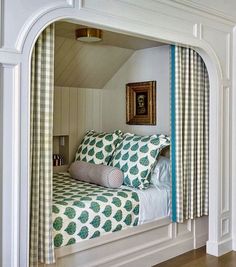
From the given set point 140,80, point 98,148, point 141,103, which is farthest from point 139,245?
point 140,80

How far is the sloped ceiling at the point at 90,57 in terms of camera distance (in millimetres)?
3812

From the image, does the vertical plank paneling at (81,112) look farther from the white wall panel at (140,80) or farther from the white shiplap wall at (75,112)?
the white wall panel at (140,80)

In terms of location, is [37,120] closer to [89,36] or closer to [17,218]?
[17,218]

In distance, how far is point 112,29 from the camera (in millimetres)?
2643

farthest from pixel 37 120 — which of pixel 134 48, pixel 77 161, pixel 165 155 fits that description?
pixel 134 48

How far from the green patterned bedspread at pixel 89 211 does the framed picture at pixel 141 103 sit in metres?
1.15

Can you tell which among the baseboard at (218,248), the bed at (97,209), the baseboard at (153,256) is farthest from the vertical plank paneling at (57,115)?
the baseboard at (218,248)

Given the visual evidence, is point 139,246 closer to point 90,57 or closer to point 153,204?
point 153,204

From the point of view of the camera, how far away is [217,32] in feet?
12.0

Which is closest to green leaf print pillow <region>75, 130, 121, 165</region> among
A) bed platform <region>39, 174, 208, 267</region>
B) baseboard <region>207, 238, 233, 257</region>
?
bed platform <region>39, 174, 208, 267</region>

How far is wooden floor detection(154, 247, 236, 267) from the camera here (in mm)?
3408

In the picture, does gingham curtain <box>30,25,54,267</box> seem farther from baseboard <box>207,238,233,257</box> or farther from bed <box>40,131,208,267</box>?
baseboard <box>207,238,233,257</box>

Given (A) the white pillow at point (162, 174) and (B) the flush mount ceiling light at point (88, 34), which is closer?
(B) the flush mount ceiling light at point (88, 34)

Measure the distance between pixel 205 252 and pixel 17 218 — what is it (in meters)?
2.27
